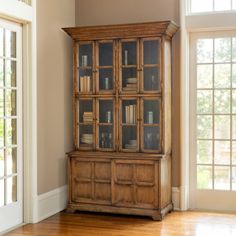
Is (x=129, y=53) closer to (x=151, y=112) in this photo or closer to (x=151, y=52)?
(x=151, y=52)

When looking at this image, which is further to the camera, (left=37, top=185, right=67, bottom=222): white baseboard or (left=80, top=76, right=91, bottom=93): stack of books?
(left=80, top=76, right=91, bottom=93): stack of books

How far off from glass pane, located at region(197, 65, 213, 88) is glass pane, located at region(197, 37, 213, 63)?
0.30ft

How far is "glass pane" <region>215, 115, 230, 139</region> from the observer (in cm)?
605

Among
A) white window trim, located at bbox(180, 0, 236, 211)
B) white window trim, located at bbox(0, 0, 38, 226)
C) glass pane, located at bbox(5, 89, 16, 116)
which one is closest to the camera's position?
glass pane, located at bbox(5, 89, 16, 116)

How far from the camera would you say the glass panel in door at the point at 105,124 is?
236 inches

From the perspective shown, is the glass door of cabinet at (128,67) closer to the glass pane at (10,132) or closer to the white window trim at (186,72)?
the white window trim at (186,72)

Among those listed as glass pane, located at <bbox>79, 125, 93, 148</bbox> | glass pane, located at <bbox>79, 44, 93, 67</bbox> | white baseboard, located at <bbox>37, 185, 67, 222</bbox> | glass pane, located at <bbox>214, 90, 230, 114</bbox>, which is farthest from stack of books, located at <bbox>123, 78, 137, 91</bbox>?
white baseboard, located at <bbox>37, 185, 67, 222</bbox>

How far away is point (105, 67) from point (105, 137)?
889 millimetres

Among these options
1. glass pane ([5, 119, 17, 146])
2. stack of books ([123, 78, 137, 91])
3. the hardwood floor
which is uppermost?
stack of books ([123, 78, 137, 91])

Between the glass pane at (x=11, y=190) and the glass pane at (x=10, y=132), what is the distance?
16.0 inches

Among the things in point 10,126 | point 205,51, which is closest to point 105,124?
point 10,126

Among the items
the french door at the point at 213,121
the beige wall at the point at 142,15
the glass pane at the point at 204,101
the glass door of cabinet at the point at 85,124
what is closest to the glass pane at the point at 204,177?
the french door at the point at 213,121

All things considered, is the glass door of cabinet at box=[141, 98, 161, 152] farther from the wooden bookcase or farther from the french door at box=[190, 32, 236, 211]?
the french door at box=[190, 32, 236, 211]

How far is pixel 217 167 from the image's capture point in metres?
6.10
